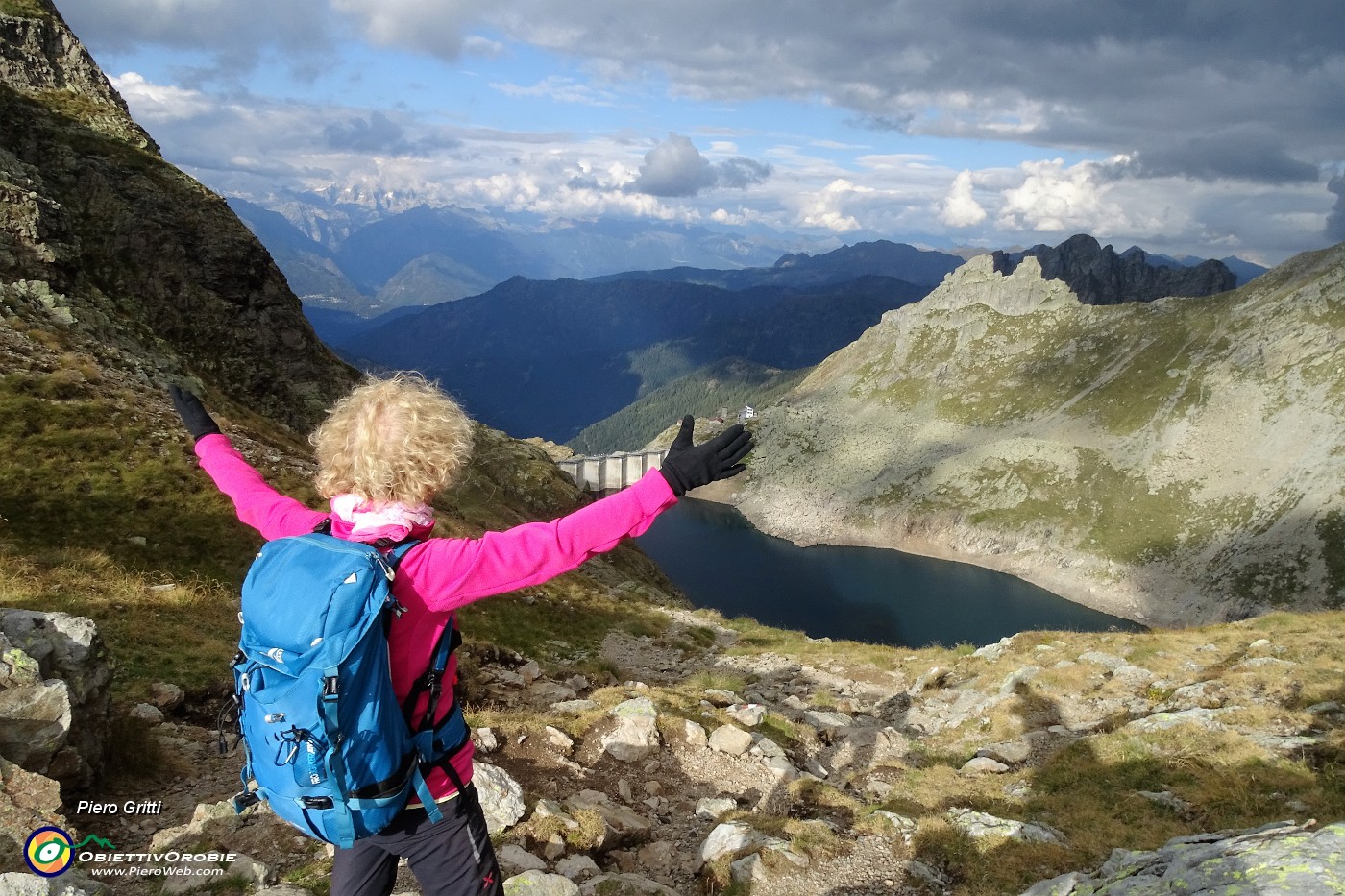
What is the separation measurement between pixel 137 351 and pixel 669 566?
13983 cm

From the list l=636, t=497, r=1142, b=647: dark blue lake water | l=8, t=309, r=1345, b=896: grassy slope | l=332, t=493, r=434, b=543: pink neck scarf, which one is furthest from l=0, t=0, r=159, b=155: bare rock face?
l=636, t=497, r=1142, b=647: dark blue lake water

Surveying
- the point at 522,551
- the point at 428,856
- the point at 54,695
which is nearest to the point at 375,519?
the point at 522,551

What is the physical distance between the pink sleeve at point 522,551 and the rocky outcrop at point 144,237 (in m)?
36.4

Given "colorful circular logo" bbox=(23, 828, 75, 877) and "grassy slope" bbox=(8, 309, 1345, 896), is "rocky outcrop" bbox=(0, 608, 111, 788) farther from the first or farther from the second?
"grassy slope" bbox=(8, 309, 1345, 896)

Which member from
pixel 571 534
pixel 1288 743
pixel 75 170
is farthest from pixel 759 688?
pixel 75 170

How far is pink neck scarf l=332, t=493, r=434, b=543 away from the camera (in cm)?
448

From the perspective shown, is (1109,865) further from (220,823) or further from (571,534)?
(220,823)

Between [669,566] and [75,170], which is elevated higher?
[75,170]

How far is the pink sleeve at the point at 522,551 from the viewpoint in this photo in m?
4.43

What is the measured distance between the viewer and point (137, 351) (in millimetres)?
31109

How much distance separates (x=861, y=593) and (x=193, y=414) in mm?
156467

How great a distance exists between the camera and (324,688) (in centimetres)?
395

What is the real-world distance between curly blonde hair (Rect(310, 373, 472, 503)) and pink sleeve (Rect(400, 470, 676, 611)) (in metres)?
0.43

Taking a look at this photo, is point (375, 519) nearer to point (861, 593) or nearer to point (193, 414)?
point (193, 414)
